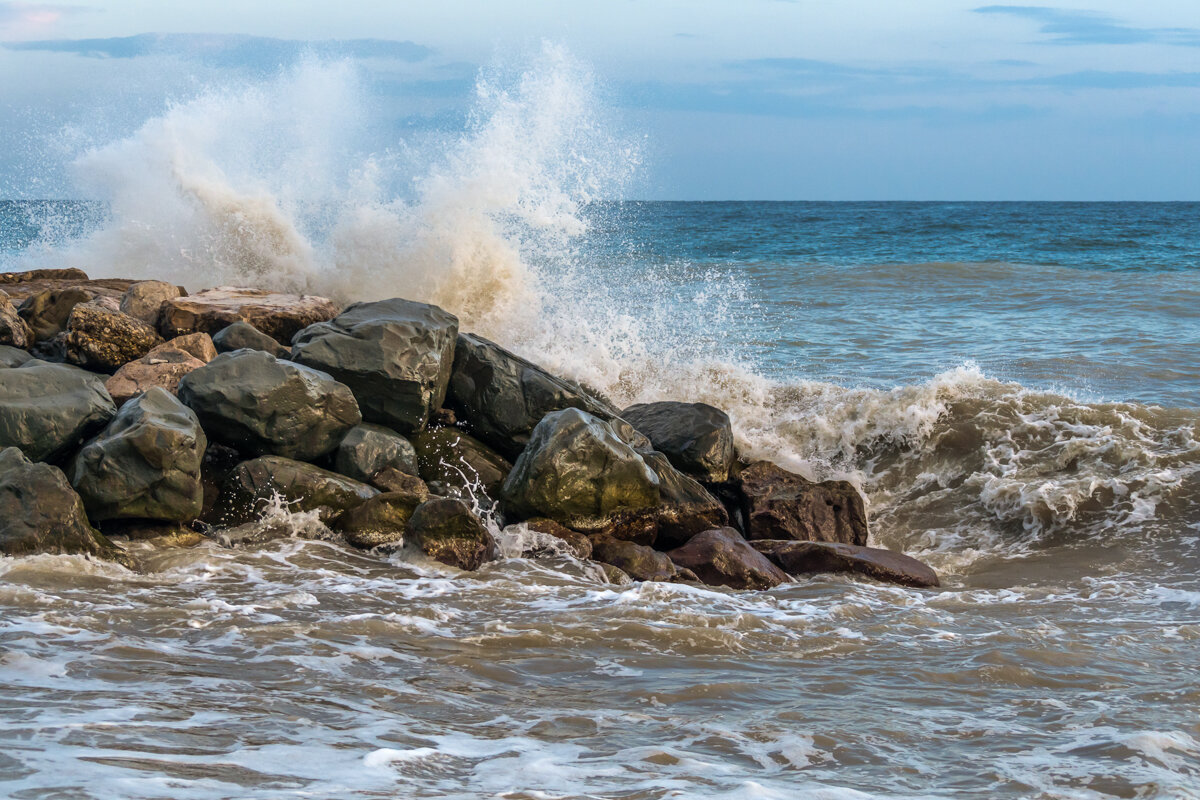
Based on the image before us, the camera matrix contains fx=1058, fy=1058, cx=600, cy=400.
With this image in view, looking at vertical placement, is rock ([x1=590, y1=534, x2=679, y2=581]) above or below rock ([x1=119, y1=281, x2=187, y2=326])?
below

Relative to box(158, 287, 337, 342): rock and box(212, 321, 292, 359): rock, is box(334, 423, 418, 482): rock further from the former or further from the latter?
box(158, 287, 337, 342): rock

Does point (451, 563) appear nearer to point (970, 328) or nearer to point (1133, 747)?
point (1133, 747)

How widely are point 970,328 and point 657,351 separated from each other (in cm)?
566

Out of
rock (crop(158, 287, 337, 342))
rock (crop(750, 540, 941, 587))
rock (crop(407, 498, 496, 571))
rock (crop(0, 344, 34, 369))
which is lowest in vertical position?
rock (crop(750, 540, 941, 587))

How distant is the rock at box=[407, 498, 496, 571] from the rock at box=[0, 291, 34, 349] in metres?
3.35

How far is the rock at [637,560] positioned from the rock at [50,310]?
428 cm

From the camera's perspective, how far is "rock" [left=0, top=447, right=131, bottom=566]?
4727 millimetres

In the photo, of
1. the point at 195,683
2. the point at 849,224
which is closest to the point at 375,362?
the point at 195,683

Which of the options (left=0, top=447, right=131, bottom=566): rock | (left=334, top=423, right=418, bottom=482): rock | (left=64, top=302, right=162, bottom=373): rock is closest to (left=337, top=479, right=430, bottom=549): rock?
(left=334, top=423, right=418, bottom=482): rock

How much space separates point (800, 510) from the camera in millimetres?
6449

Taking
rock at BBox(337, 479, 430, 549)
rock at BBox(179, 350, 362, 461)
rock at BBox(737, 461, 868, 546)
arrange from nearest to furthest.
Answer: rock at BBox(337, 479, 430, 549), rock at BBox(179, 350, 362, 461), rock at BBox(737, 461, 868, 546)

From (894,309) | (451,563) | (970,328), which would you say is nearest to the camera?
(451,563)

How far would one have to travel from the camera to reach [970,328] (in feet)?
44.0

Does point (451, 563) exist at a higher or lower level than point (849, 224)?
lower
